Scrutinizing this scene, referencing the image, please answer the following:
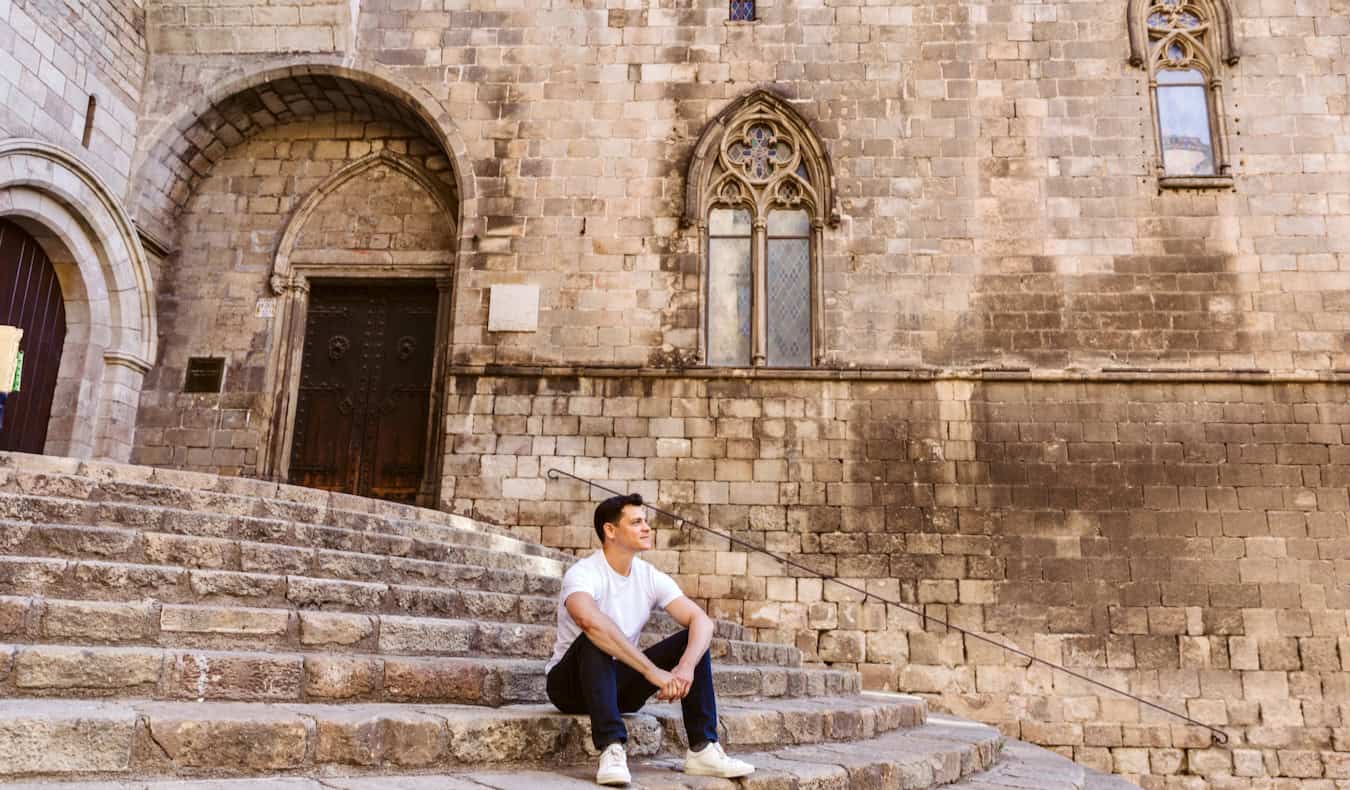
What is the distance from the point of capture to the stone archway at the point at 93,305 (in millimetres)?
8656

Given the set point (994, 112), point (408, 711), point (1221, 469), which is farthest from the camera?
point (994, 112)

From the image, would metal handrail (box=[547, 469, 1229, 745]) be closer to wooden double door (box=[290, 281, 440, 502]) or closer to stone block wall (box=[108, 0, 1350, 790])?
stone block wall (box=[108, 0, 1350, 790])

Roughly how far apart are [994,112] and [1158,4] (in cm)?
221

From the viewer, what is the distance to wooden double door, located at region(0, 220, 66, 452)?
848 cm

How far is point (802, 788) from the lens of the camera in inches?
137

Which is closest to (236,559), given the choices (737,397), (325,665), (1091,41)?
(325,665)

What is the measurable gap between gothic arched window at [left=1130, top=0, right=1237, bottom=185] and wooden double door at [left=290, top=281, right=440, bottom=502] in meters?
7.87

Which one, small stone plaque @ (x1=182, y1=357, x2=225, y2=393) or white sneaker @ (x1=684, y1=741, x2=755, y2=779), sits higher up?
small stone plaque @ (x1=182, y1=357, x2=225, y2=393)

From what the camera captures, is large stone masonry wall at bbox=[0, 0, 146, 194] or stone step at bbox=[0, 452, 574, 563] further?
large stone masonry wall at bbox=[0, 0, 146, 194]

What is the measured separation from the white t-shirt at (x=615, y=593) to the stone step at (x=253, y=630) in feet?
2.62

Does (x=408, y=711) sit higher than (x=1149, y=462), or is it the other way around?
(x=1149, y=462)

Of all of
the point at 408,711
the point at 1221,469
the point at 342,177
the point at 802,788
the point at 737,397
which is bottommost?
the point at 802,788

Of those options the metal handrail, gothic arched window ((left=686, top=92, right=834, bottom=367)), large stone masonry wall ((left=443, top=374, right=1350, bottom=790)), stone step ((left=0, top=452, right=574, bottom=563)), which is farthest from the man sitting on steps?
gothic arched window ((left=686, top=92, right=834, bottom=367))

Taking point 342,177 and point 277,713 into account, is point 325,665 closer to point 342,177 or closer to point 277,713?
point 277,713
